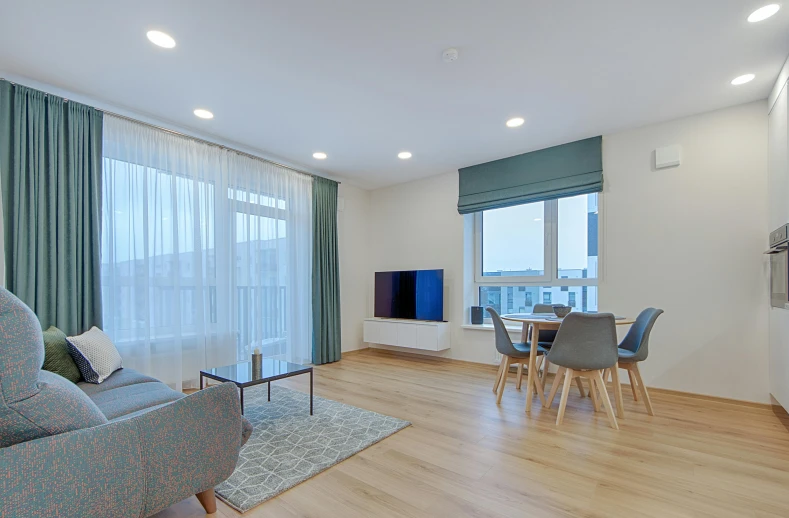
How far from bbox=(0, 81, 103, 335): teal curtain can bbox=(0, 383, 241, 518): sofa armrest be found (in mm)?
2137

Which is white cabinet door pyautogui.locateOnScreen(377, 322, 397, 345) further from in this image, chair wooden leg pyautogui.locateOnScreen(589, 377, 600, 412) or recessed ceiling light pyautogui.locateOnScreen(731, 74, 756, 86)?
recessed ceiling light pyautogui.locateOnScreen(731, 74, 756, 86)

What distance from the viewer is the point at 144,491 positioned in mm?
1401

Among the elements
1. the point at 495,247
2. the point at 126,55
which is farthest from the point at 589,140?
the point at 126,55

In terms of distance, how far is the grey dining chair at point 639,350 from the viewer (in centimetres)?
296

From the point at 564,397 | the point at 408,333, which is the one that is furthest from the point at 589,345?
the point at 408,333

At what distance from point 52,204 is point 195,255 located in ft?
3.81

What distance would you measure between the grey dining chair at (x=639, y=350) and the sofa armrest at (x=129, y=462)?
3.00 m

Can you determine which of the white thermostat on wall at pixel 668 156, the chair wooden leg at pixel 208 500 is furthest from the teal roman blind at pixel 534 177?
the chair wooden leg at pixel 208 500

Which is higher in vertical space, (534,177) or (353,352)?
(534,177)

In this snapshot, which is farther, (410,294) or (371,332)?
(371,332)

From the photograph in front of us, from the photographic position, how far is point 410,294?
5312 millimetres

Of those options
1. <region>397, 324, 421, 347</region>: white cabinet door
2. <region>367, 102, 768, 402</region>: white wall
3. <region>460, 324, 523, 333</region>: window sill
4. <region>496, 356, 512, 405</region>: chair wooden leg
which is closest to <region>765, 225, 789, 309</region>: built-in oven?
<region>367, 102, 768, 402</region>: white wall

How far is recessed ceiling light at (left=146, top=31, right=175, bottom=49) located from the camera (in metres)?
2.27

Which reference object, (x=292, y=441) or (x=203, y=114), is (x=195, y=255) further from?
(x=292, y=441)
